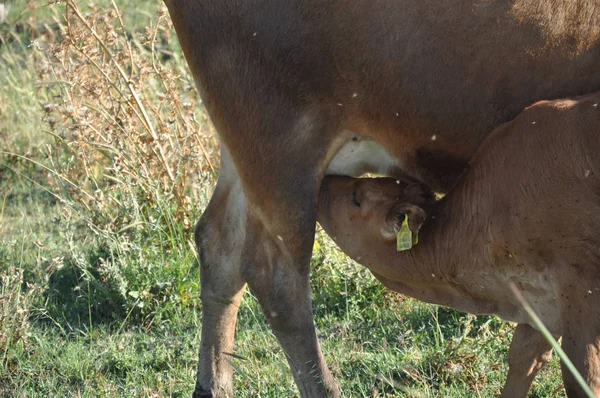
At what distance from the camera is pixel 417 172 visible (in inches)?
175

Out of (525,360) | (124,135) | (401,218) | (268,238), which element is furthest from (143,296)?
(525,360)

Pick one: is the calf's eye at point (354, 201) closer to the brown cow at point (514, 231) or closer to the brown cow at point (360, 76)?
the brown cow at point (514, 231)

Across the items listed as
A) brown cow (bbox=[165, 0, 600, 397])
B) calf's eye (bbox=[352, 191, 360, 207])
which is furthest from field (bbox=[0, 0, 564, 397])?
brown cow (bbox=[165, 0, 600, 397])

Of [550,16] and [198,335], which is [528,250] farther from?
[198,335]

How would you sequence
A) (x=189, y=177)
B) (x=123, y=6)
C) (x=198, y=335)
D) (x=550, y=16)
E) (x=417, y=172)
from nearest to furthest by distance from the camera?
(x=550, y=16), (x=417, y=172), (x=198, y=335), (x=189, y=177), (x=123, y=6)

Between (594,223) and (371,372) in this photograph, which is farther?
(371,372)

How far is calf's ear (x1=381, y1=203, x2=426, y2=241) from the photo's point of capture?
4176 millimetres

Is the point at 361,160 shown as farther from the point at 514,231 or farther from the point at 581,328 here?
the point at 581,328

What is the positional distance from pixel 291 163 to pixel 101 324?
1.85m

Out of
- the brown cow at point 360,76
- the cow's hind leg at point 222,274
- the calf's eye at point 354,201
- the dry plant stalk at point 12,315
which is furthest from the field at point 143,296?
the brown cow at point 360,76

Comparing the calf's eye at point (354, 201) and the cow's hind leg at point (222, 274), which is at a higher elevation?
the calf's eye at point (354, 201)

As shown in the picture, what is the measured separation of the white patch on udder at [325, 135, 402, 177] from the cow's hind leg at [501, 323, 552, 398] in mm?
958

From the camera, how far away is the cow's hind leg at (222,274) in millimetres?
4863

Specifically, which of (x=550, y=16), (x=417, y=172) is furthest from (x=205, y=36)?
(x=550, y=16)
